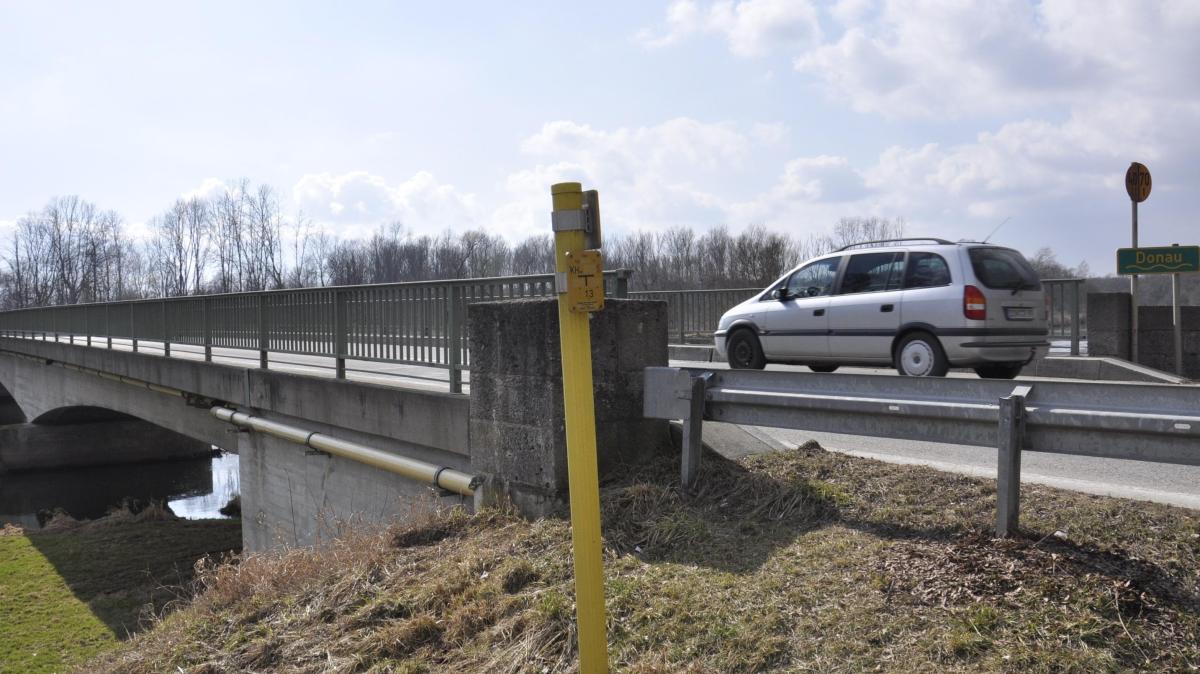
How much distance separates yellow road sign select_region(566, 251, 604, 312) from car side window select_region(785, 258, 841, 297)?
7.81m

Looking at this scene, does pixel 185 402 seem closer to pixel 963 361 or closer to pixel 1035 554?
pixel 963 361

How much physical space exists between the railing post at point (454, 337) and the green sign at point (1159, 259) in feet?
32.6

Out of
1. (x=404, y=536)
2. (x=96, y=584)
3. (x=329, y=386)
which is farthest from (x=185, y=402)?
(x=404, y=536)

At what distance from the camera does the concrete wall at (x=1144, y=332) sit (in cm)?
1375

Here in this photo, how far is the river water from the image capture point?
91.6 ft

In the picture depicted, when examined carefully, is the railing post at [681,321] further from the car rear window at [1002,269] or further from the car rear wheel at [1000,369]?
the car rear window at [1002,269]

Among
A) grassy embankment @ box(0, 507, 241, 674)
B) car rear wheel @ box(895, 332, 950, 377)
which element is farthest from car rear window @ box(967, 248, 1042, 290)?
grassy embankment @ box(0, 507, 241, 674)

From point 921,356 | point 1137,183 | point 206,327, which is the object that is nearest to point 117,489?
point 206,327

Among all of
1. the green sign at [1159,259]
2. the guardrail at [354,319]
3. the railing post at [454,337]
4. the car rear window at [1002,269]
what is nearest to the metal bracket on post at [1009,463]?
the guardrail at [354,319]

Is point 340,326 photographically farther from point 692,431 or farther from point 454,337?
point 692,431

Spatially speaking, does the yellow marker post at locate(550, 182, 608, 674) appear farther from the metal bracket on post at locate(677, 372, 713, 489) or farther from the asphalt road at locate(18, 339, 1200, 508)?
the asphalt road at locate(18, 339, 1200, 508)

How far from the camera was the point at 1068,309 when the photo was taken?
568 inches

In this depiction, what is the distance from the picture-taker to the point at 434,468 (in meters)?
8.40

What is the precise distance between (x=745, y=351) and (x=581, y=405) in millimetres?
8623
